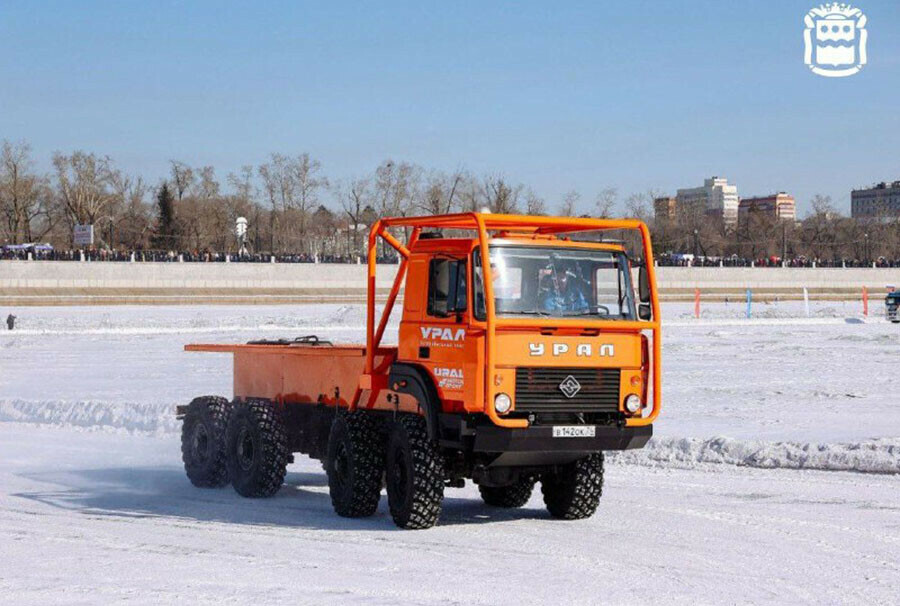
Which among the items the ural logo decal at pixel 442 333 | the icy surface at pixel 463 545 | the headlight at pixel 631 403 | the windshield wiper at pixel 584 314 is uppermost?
the windshield wiper at pixel 584 314

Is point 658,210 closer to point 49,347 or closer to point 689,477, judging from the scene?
point 49,347

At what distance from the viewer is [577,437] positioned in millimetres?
10445

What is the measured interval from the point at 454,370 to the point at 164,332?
32111 millimetres

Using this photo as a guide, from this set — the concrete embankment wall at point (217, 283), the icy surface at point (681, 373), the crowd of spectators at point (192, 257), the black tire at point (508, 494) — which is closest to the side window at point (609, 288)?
the black tire at point (508, 494)

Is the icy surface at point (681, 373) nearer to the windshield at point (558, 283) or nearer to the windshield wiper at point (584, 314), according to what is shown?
the windshield at point (558, 283)

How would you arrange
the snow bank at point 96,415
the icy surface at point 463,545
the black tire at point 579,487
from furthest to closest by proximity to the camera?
the snow bank at point 96,415, the black tire at point 579,487, the icy surface at point 463,545

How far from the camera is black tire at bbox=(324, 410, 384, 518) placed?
451 inches

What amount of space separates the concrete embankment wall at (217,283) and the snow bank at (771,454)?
173 feet

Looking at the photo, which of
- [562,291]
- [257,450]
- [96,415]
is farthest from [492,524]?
[96,415]

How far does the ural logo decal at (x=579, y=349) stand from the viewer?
33.7 ft

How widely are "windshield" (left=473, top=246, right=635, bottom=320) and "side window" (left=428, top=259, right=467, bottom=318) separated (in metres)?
0.21

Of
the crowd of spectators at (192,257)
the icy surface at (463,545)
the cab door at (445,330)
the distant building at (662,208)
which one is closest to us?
the icy surface at (463,545)

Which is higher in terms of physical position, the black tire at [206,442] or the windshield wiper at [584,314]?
the windshield wiper at [584,314]

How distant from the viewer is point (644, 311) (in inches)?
425
